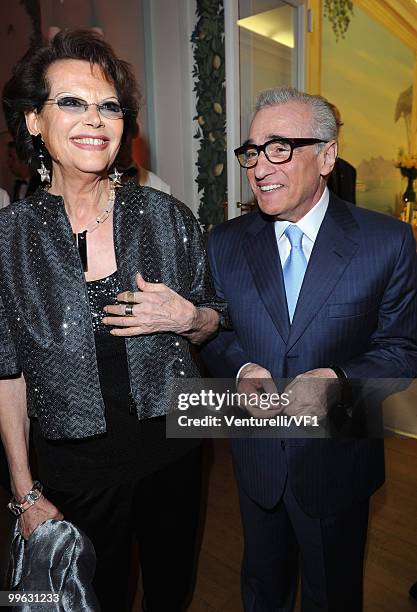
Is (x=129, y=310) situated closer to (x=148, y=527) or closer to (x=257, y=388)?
(x=257, y=388)

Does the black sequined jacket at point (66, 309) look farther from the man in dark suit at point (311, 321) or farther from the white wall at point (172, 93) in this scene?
the white wall at point (172, 93)

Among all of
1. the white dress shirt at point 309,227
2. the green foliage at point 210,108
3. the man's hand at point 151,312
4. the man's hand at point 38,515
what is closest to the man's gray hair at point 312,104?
the white dress shirt at point 309,227

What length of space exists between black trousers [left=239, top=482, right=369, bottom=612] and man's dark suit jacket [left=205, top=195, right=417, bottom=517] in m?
0.07

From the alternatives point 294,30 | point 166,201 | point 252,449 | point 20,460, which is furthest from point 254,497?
point 294,30

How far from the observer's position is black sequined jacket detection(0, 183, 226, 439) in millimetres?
1213

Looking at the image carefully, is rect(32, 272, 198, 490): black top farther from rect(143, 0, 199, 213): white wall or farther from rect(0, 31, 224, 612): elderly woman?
rect(143, 0, 199, 213): white wall

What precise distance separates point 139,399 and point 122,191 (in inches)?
22.2

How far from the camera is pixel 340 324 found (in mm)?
1346

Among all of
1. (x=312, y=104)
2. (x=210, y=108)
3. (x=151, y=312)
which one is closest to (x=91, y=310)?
(x=151, y=312)

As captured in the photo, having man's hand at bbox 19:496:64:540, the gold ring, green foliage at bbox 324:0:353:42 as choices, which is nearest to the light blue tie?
the gold ring

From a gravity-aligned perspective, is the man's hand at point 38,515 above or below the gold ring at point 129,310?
below

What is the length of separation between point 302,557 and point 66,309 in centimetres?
103

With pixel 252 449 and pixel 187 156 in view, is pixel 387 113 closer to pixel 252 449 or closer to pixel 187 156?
pixel 187 156

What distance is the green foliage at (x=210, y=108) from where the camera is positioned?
4109 mm
